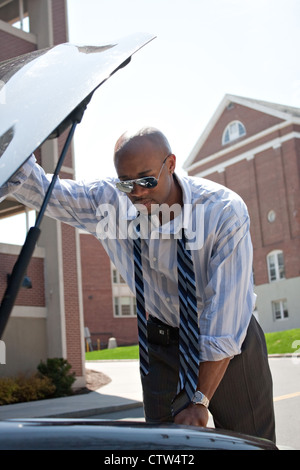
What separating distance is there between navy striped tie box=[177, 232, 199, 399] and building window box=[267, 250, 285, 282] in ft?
118

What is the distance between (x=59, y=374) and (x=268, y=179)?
83.9 feet

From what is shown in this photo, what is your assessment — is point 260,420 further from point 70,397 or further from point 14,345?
point 14,345

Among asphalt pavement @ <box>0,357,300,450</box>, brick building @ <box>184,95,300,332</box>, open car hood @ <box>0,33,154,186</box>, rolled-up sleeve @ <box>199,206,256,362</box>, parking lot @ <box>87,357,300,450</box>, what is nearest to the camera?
open car hood @ <box>0,33,154,186</box>

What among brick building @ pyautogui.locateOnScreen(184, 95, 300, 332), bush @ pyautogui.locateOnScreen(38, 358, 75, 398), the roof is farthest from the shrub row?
the roof

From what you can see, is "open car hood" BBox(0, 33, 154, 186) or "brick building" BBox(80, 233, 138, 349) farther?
"brick building" BBox(80, 233, 138, 349)

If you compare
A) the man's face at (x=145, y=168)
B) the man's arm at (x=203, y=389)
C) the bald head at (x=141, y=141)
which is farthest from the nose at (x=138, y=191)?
the man's arm at (x=203, y=389)

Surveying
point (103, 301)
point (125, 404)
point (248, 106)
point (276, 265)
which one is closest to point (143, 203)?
point (125, 404)

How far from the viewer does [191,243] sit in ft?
7.19

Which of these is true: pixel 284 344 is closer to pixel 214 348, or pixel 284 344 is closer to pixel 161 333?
pixel 161 333

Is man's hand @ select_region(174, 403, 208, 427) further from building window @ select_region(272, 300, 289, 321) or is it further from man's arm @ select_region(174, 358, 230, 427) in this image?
building window @ select_region(272, 300, 289, 321)

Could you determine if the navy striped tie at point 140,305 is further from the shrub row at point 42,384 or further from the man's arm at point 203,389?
the shrub row at point 42,384

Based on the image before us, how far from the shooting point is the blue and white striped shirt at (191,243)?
2.09m

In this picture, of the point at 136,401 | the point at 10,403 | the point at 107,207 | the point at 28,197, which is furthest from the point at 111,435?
the point at 10,403

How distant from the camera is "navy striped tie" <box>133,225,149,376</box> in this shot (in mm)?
2133
